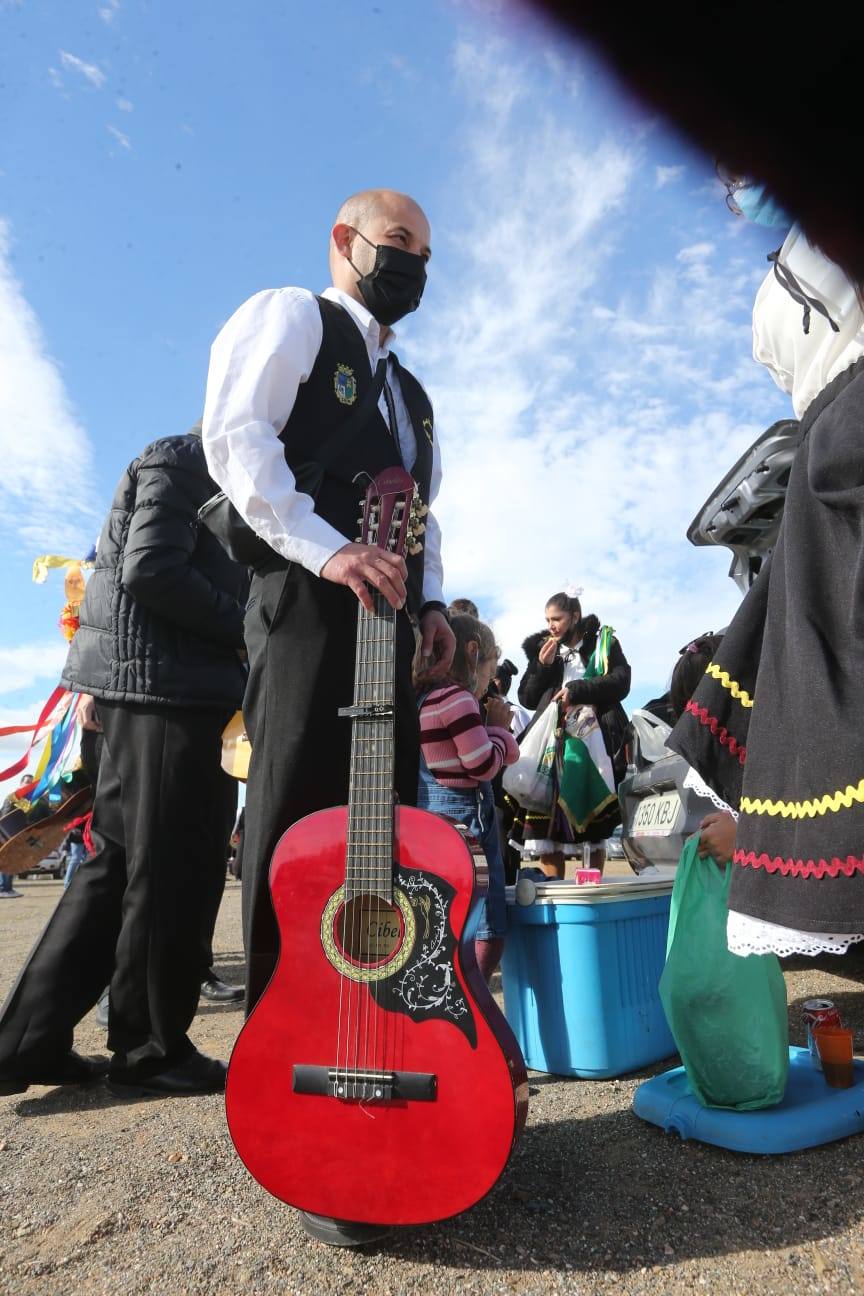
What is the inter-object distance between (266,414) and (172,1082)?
1760mm

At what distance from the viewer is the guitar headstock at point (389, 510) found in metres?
1.60

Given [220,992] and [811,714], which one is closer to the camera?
[811,714]

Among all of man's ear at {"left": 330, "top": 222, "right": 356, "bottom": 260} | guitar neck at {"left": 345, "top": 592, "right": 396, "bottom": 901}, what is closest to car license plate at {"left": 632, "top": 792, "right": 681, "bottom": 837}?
guitar neck at {"left": 345, "top": 592, "right": 396, "bottom": 901}

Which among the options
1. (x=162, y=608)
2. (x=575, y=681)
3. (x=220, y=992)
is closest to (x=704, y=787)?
(x=162, y=608)

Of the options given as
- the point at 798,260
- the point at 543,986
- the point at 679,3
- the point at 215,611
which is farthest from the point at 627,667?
the point at 679,3

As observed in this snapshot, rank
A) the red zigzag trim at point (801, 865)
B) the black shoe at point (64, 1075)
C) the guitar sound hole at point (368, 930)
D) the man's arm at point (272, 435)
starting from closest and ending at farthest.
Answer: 1. the red zigzag trim at point (801, 865)
2. the guitar sound hole at point (368, 930)
3. the man's arm at point (272, 435)
4. the black shoe at point (64, 1075)

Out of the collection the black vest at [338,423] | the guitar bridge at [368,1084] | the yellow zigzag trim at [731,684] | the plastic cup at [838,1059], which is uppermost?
the black vest at [338,423]

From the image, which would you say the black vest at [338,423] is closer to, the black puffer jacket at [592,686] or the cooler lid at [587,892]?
the cooler lid at [587,892]

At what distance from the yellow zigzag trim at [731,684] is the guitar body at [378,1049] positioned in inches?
21.7

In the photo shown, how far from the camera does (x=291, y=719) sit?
1.54 m

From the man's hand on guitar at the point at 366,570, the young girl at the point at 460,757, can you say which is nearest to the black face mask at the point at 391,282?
the man's hand on guitar at the point at 366,570

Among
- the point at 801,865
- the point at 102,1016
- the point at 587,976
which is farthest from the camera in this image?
the point at 102,1016

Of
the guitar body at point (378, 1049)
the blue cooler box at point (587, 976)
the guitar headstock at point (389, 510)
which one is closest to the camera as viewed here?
the guitar body at point (378, 1049)

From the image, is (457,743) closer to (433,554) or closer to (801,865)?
(433,554)
